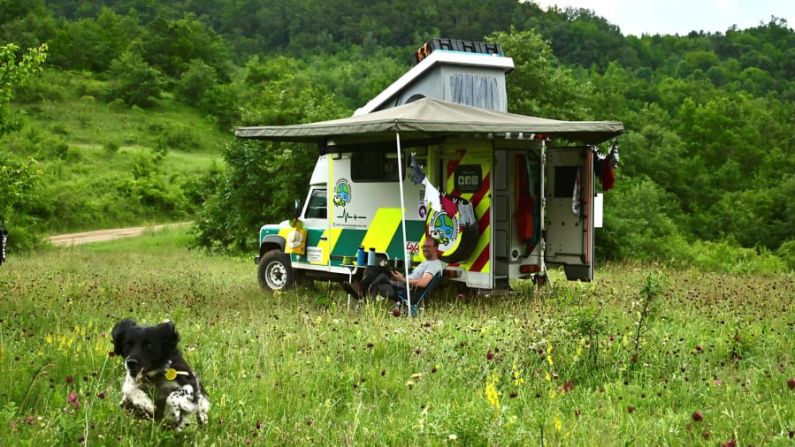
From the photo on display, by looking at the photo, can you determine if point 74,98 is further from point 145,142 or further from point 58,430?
point 58,430

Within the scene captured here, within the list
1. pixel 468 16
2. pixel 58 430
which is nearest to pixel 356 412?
pixel 58 430

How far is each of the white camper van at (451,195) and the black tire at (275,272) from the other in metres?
0.02

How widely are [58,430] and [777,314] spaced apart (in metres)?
7.70

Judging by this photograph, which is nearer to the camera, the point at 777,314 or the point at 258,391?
the point at 258,391

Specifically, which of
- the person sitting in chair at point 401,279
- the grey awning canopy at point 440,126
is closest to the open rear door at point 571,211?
the grey awning canopy at point 440,126

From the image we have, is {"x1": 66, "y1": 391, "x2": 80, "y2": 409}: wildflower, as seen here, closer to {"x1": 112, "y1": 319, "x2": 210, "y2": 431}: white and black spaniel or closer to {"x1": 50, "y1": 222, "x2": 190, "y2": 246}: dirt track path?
{"x1": 112, "y1": 319, "x2": 210, "y2": 431}: white and black spaniel

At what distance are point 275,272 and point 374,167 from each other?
257 centimetres

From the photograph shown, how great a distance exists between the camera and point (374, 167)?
519 inches

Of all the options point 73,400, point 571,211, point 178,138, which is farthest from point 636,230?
point 178,138

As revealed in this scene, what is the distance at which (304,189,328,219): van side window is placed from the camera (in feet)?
45.8

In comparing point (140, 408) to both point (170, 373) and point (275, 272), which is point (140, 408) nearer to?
point (170, 373)

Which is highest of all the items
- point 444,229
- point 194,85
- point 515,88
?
point 194,85

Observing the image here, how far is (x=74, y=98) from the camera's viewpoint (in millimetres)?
53844

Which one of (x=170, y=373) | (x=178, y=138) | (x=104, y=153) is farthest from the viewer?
(x=178, y=138)
